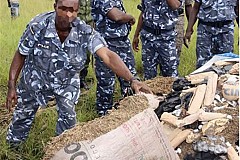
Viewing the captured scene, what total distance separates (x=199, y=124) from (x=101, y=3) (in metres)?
1.94

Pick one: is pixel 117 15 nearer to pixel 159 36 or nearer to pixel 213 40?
pixel 159 36

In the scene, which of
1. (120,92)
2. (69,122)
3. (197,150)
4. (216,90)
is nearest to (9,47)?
(120,92)

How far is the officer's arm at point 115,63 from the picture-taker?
11.6 feet

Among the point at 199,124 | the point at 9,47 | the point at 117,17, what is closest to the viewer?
the point at 199,124

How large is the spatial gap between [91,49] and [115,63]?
22 centimetres

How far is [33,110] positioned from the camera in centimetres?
397

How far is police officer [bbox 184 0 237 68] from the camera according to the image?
5.30m

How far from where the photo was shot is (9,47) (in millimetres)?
7273

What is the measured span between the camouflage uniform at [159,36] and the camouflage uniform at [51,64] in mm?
1704

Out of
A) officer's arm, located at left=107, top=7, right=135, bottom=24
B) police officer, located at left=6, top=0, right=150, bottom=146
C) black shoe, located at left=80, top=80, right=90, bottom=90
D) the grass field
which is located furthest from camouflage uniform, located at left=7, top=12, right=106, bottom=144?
black shoe, located at left=80, top=80, right=90, bottom=90

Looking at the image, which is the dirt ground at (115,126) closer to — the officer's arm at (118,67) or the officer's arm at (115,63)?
the officer's arm at (118,67)

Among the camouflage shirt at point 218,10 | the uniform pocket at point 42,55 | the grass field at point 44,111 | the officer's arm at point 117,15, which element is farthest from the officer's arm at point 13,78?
the camouflage shirt at point 218,10

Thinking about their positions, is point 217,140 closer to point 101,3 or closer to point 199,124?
point 199,124

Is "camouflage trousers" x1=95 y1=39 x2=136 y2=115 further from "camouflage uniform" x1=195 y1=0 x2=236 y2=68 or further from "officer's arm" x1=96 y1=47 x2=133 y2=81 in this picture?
"officer's arm" x1=96 y1=47 x2=133 y2=81
